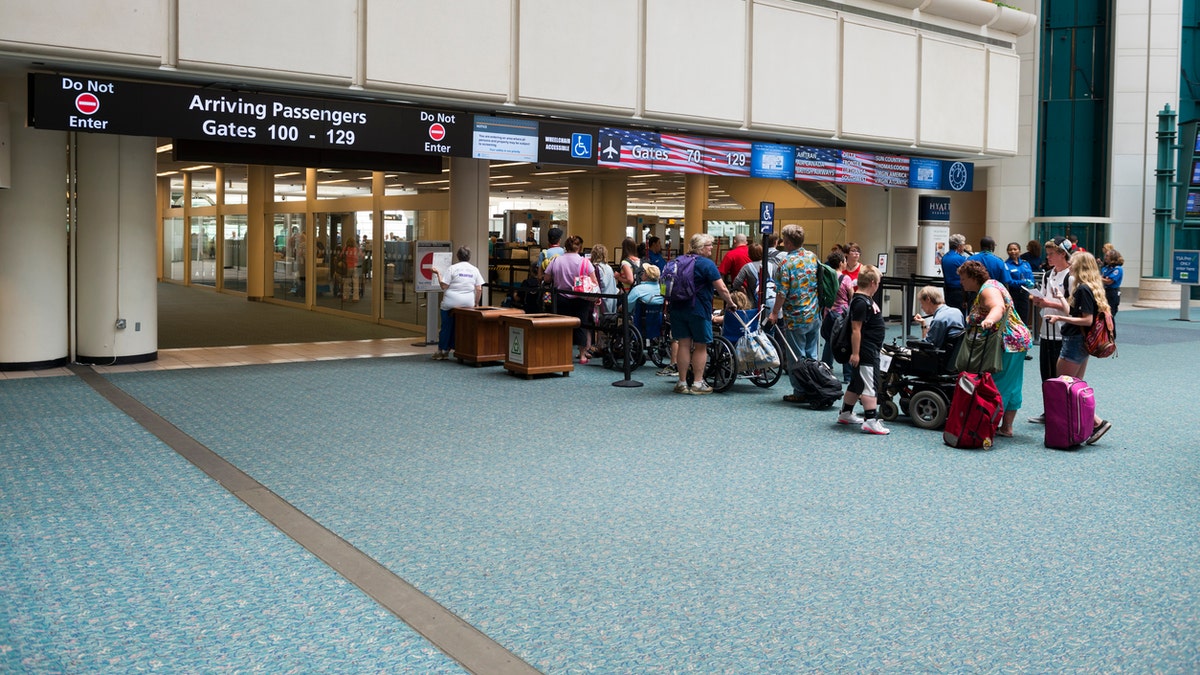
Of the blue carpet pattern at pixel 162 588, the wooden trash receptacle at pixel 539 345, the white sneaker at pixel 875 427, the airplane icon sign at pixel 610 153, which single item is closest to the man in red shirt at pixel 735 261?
the airplane icon sign at pixel 610 153

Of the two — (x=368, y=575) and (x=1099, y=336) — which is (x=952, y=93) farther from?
(x=368, y=575)

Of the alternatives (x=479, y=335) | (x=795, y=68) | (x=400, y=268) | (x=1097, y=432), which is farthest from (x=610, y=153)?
(x=1097, y=432)

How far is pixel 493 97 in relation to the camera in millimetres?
13688

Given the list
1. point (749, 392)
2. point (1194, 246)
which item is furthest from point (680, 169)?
point (1194, 246)

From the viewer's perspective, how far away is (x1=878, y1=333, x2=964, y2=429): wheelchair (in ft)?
29.9

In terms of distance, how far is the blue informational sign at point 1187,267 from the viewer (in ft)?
74.9

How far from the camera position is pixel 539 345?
12.1 metres

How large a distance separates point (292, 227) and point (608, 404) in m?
14.1

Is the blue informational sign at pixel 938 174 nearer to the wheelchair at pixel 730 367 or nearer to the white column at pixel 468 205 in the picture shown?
the white column at pixel 468 205

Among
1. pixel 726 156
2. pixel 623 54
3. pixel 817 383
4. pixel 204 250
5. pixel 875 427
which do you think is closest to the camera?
pixel 875 427

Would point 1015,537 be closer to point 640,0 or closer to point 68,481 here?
point 68,481

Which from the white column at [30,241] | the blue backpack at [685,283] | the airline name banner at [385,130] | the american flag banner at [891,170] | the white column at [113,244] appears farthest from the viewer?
the american flag banner at [891,170]

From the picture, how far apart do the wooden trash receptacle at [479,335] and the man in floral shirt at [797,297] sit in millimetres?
3573

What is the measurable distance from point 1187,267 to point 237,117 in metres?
19.8
